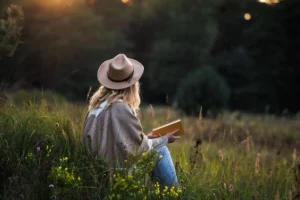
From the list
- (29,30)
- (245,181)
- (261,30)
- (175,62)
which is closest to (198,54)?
Result: (175,62)

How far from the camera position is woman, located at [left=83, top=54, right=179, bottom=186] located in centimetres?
365

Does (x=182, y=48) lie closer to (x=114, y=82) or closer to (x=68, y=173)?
(x=114, y=82)

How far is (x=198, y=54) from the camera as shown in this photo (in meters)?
29.6

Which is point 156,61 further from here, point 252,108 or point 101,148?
point 101,148

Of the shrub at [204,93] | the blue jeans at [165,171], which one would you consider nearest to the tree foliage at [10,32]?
the blue jeans at [165,171]

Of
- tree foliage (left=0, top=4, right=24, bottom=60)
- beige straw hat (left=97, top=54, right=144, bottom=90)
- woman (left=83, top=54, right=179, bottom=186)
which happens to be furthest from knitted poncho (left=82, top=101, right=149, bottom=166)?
tree foliage (left=0, top=4, right=24, bottom=60)

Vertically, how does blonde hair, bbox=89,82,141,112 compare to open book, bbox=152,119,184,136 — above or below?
above

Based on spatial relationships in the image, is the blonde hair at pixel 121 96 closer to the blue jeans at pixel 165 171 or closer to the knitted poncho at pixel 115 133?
the knitted poncho at pixel 115 133

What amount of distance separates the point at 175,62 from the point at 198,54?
5.80 feet

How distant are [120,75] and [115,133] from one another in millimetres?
548

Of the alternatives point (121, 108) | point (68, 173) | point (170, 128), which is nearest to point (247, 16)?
point (170, 128)

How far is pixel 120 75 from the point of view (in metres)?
3.88

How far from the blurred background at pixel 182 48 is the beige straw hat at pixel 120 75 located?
10136mm

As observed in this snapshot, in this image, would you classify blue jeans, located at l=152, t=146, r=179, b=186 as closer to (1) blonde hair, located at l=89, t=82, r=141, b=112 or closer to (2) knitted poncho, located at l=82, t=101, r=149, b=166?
(2) knitted poncho, located at l=82, t=101, r=149, b=166
